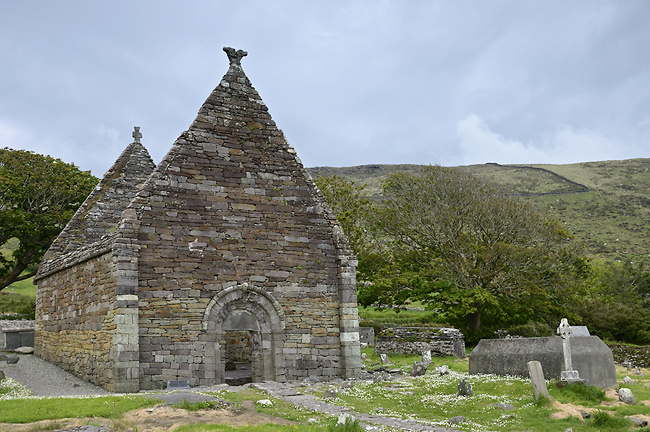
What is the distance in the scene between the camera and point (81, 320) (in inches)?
689

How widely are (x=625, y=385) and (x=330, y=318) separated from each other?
8.53 m

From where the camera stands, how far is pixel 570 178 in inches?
4771

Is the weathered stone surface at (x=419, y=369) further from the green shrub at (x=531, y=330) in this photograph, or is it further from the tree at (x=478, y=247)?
the green shrub at (x=531, y=330)

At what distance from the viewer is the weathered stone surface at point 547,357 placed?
532 inches

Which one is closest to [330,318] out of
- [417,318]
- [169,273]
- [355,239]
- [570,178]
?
[169,273]

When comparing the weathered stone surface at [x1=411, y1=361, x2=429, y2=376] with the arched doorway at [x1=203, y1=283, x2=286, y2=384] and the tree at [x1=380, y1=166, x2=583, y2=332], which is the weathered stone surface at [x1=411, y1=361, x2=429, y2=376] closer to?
the arched doorway at [x1=203, y1=283, x2=286, y2=384]

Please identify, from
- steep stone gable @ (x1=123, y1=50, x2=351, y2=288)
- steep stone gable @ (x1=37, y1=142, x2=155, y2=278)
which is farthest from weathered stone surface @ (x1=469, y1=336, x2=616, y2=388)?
steep stone gable @ (x1=37, y1=142, x2=155, y2=278)

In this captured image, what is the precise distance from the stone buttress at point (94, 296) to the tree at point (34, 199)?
9.45 metres

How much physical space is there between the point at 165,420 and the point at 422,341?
17341 mm

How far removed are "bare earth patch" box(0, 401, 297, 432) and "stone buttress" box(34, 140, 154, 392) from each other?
446 centimetres

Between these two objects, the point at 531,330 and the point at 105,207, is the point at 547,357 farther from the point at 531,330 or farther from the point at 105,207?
the point at 531,330

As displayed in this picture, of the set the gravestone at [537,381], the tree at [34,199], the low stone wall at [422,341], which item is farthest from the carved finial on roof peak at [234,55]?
the tree at [34,199]

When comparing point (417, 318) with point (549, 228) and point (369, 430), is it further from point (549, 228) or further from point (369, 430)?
point (369, 430)

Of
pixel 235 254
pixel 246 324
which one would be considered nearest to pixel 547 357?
pixel 246 324
